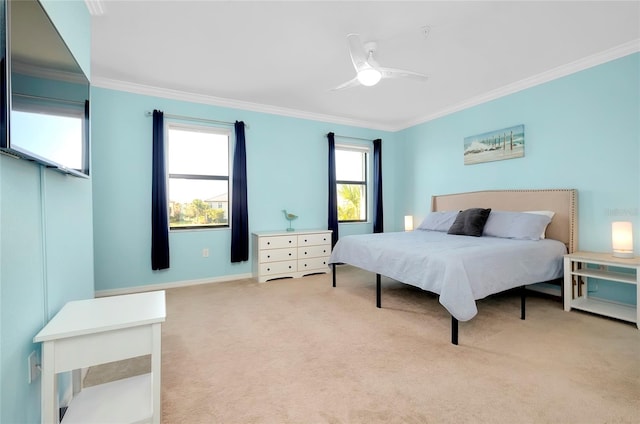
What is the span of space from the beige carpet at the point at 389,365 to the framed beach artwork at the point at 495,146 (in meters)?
1.97

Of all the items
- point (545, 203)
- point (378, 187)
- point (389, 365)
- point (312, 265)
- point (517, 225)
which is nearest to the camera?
point (389, 365)

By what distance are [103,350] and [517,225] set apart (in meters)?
3.81

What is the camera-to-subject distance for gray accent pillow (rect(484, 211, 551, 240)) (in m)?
3.17

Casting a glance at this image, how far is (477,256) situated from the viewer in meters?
2.41

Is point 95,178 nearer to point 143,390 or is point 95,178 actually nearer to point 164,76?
point 164,76

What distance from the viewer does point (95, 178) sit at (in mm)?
3482

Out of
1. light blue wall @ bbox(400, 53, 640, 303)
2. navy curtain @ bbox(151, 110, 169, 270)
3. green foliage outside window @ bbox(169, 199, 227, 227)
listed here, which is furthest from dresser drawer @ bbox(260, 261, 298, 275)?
light blue wall @ bbox(400, 53, 640, 303)

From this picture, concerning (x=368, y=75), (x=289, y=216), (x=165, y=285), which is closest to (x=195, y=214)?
(x=165, y=285)

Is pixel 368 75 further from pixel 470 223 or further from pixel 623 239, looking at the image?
pixel 623 239

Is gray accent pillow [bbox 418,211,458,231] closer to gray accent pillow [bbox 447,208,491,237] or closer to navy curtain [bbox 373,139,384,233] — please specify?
gray accent pillow [bbox 447,208,491,237]

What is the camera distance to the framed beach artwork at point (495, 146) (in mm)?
3742

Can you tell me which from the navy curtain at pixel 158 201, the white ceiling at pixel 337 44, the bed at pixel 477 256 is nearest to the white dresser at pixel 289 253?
the bed at pixel 477 256

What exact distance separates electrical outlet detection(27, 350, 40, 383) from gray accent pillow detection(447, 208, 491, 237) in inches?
151

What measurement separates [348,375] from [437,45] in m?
3.00
